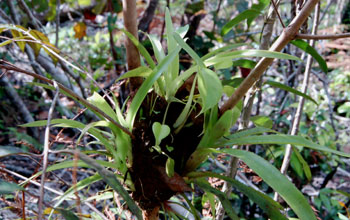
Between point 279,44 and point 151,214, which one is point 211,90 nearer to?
point 279,44

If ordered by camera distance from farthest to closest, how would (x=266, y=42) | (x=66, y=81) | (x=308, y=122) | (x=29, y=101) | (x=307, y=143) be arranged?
(x=29, y=101) → (x=308, y=122) → (x=66, y=81) → (x=266, y=42) → (x=307, y=143)

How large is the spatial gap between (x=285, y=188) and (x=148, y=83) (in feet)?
0.75

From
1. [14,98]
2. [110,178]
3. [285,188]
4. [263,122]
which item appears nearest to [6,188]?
[110,178]

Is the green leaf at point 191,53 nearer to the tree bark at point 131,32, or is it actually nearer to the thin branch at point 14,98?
the tree bark at point 131,32

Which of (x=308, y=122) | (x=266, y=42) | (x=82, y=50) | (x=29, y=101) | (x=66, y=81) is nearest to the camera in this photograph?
(x=266, y=42)

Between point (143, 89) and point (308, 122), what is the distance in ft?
4.51

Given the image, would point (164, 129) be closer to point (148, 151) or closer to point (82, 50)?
point (148, 151)

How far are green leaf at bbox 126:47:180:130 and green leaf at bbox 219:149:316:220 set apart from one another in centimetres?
16

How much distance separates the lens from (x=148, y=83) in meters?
0.41

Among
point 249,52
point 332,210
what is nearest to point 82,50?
point 332,210

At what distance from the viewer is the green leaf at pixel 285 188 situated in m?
0.33

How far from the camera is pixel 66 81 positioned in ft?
4.06

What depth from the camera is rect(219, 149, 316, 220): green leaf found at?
1.09 feet

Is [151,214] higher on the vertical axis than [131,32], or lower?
lower
